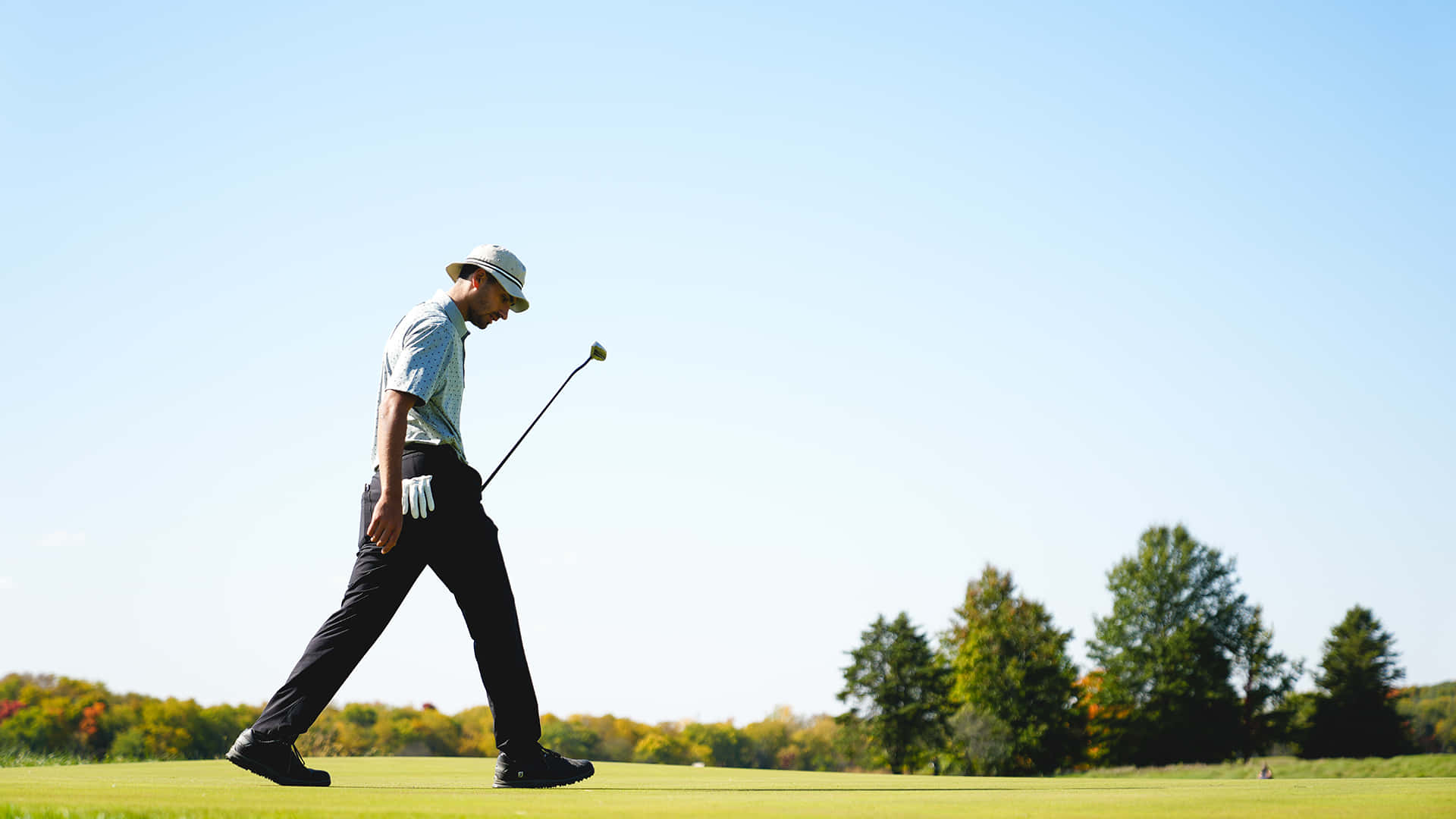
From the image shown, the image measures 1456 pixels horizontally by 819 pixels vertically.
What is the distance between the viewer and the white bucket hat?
527 centimetres

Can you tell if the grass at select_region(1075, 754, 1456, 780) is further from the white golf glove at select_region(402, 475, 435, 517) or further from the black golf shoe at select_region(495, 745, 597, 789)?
the white golf glove at select_region(402, 475, 435, 517)

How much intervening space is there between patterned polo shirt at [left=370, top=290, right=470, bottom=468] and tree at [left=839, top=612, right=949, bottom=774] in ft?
172

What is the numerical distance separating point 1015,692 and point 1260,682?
15.6 m

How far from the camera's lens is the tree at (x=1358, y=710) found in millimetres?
60000

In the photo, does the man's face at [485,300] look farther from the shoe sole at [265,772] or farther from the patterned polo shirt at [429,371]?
the shoe sole at [265,772]

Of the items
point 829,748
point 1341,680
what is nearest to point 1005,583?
point 829,748

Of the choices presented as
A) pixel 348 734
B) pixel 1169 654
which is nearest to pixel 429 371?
pixel 348 734

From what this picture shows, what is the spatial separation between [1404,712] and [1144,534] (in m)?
18.2

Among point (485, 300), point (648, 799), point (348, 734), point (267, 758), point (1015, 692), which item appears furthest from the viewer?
point (1015, 692)

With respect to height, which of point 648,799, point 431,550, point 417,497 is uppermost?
point 417,497

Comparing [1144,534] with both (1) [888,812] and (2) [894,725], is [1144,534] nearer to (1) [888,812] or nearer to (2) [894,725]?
(2) [894,725]

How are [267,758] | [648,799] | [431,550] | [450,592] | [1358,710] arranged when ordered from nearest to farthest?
[648,799]
[267,758]
[431,550]
[450,592]
[1358,710]

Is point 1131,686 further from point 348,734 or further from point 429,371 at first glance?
point 429,371

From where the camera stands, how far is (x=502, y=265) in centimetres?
530
